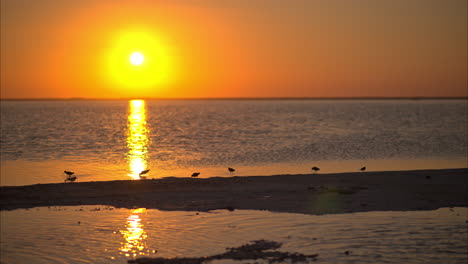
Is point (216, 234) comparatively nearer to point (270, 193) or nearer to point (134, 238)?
point (134, 238)

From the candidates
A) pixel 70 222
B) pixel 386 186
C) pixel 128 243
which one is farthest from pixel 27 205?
pixel 386 186

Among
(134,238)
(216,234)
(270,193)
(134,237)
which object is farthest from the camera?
(270,193)

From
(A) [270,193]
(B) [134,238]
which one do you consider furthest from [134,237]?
(A) [270,193]

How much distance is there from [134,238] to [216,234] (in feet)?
7.74

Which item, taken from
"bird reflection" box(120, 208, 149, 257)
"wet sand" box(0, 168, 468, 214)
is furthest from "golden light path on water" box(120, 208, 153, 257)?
"wet sand" box(0, 168, 468, 214)

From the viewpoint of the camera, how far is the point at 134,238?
15078mm

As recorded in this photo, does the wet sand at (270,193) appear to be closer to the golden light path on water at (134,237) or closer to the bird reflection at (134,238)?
the golden light path on water at (134,237)

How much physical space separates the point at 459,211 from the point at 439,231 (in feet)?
12.1

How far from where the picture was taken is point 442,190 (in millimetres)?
22938

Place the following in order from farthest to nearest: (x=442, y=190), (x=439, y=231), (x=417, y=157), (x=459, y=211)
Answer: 1. (x=417, y=157)
2. (x=442, y=190)
3. (x=459, y=211)
4. (x=439, y=231)

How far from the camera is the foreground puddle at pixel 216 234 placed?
13.5m

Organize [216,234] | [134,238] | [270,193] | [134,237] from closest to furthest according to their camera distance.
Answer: [134,238] → [134,237] → [216,234] → [270,193]

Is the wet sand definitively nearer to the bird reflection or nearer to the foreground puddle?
the foreground puddle

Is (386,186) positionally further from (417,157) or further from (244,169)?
(417,157)
